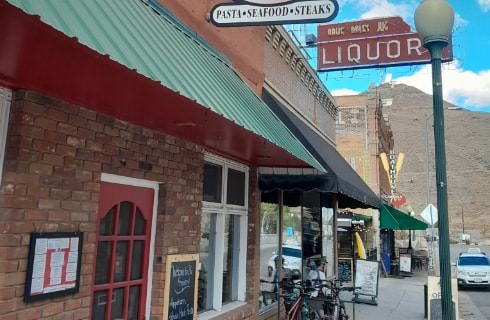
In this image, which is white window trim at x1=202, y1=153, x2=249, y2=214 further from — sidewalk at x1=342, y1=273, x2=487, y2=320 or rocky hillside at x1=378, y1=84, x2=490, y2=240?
rocky hillside at x1=378, y1=84, x2=490, y2=240

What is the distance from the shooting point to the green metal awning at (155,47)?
2389 mm

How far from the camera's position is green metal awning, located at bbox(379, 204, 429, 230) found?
20.1 m

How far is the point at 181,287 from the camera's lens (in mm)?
5324

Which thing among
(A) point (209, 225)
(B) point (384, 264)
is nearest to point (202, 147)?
(A) point (209, 225)

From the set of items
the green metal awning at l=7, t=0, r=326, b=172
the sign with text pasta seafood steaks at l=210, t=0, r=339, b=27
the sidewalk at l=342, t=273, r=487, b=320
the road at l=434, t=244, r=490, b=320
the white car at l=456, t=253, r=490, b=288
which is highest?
the sign with text pasta seafood steaks at l=210, t=0, r=339, b=27

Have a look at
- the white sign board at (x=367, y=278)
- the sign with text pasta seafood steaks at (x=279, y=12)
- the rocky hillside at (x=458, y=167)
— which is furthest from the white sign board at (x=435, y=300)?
the rocky hillside at (x=458, y=167)

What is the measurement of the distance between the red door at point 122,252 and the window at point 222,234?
1484 mm

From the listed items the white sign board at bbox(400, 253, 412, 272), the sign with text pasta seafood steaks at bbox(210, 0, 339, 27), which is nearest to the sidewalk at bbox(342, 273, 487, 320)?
the white sign board at bbox(400, 253, 412, 272)

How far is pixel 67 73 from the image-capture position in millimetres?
3002

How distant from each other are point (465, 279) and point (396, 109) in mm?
185133

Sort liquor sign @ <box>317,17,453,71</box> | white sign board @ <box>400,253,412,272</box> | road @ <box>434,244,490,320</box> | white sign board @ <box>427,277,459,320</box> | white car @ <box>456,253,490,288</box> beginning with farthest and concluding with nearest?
white sign board @ <box>400,253,412,272</box> < white car @ <box>456,253,490,288</box> < road @ <box>434,244,490,320</box> < liquor sign @ <box>317,17,453,71</box> < white sign board @ <box>427,277,459,320</box>

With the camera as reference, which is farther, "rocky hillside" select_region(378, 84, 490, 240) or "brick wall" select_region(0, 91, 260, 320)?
"rocky hillside" select_region(378, 84, 490, 240)

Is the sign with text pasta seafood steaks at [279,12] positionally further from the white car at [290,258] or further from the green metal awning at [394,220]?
the green metal awning at [394,220]

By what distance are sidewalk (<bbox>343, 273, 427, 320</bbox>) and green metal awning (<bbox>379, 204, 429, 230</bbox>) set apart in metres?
2.48
